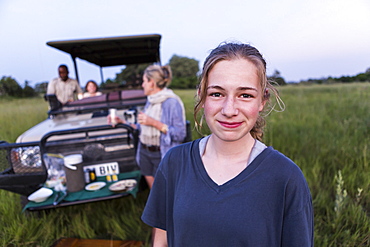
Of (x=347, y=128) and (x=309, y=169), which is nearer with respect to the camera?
(x=309, y=169)

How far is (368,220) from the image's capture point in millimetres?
2447

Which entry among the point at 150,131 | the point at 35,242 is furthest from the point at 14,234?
the point at 150,131

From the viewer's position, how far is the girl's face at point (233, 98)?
92cm

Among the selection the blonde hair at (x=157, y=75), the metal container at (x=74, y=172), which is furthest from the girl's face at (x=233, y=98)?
the metal container at (x=74, y=172)

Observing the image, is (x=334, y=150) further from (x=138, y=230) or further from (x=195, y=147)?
(x=195, y=147)


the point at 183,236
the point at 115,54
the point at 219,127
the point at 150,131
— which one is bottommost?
the point at 183,236

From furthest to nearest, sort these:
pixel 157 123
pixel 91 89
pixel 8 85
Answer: pixel 8 85, pixel 91 89, pixel 157 123

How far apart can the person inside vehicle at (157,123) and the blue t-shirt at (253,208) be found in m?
1.61

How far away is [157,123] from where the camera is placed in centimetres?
255

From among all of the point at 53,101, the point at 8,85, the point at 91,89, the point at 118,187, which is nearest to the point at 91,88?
the point at 91,89

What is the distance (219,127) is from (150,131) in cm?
170

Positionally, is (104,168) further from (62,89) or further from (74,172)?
(62,89)

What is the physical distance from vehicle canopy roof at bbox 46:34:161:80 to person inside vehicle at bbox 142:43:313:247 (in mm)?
2902

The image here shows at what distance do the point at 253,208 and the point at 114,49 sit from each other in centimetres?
410
